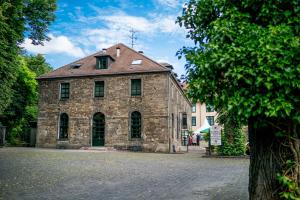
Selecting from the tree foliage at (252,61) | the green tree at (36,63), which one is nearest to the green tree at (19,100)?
the green tree at (36,63)

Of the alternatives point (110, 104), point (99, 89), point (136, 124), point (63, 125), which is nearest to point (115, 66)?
point (99, 89)

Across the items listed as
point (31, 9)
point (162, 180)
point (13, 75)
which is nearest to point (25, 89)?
point (31, 9)

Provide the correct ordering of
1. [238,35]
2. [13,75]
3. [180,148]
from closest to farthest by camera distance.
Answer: [238,35]
[13,75]
[180,148]

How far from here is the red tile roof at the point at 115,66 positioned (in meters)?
27.0

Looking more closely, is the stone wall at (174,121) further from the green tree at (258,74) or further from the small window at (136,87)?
the green tree at (258,74)

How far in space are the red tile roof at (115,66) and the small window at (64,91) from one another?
964 millimetres

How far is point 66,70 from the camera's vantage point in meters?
30.3

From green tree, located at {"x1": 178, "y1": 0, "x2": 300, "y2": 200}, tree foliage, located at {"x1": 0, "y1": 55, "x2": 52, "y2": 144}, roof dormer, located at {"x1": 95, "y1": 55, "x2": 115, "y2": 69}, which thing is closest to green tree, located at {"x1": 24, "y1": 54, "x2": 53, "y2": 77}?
tree foliage, located at {"x1": 0, "y1": 55, "x2": 52, "y2": 144}

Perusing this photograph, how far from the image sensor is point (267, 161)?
4.30 metres

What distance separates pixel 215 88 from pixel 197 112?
188 ft

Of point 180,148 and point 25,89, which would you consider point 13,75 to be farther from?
point 25,89

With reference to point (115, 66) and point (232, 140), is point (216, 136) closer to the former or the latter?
point (232, 140)

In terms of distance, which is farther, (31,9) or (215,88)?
(31,9)

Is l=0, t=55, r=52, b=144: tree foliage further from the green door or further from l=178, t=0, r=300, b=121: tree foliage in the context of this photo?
l=178, t=0, r=300, b=121: tree foliage
